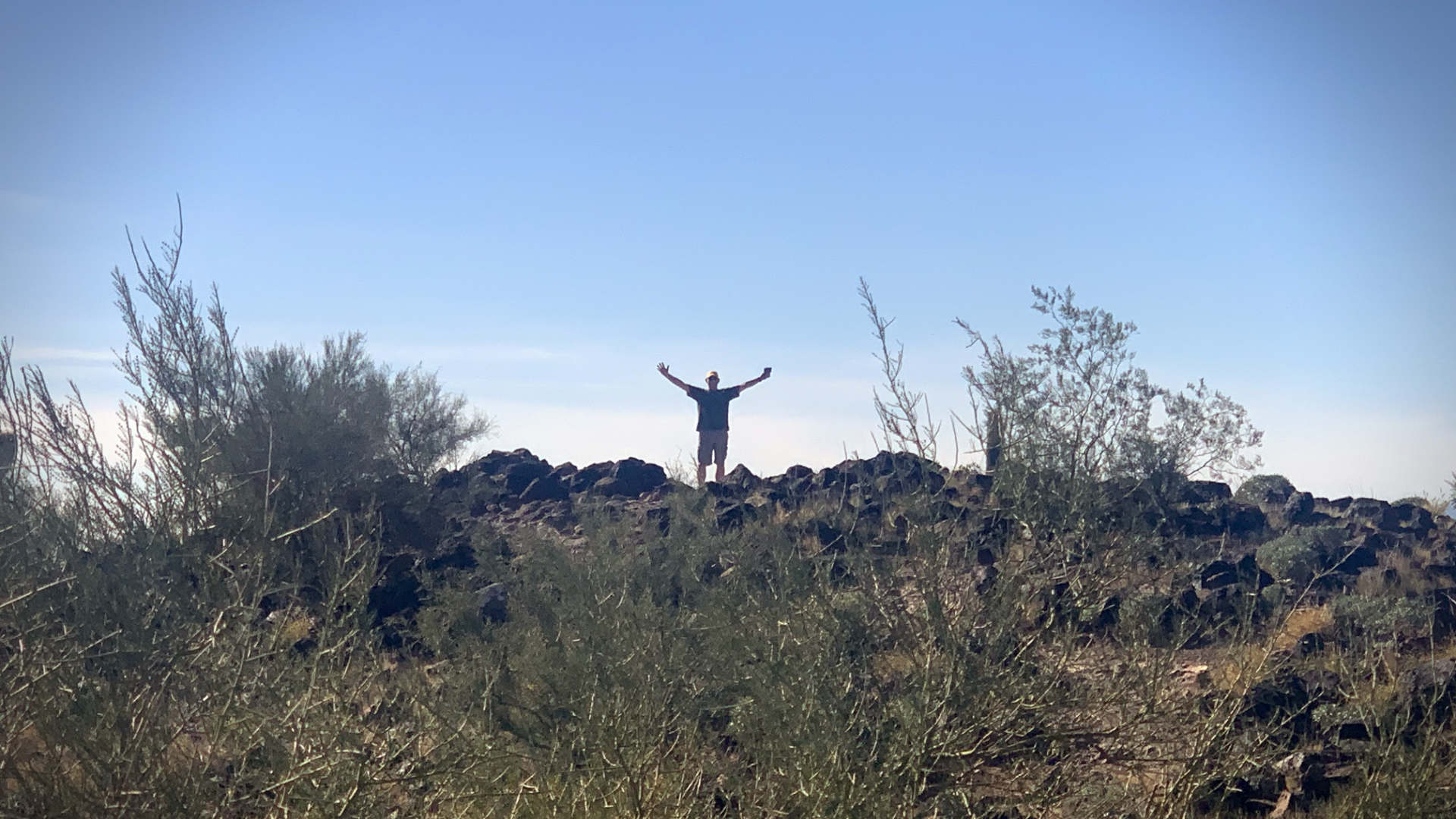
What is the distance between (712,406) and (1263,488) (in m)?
8.59

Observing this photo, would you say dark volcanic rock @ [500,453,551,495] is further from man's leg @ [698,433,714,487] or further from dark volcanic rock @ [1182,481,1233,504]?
dark volcanic rock @ [1182,481,1233,504]

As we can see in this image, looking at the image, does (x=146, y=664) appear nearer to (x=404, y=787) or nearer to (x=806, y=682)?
(x=404, y=787)

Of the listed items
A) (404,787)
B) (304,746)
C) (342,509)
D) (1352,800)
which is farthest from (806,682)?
(342,509)

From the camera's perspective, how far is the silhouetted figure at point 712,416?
1775cm

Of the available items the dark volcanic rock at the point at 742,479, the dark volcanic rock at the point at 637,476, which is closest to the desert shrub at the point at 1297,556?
the dark volcanic rock at the point at 742,479

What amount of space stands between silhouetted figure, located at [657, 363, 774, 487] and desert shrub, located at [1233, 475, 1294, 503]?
761cm

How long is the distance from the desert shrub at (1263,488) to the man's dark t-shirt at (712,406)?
7671 mm

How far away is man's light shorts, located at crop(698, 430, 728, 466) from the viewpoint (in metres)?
18.3

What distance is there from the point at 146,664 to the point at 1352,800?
6.81 metres

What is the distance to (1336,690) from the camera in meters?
9.34

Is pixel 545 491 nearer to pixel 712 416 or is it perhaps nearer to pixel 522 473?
pixel 522 473

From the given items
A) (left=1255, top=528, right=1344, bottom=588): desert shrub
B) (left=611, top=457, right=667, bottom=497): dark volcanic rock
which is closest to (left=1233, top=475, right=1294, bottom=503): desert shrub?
(left=1255, top=528, right=1344, bottom=588): desert shrub

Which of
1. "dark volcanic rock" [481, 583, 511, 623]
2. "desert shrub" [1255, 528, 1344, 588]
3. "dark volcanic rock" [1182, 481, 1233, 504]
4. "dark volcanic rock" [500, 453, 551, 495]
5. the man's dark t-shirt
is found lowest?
"dark volcanic rock" [481, 583, 511, 623]

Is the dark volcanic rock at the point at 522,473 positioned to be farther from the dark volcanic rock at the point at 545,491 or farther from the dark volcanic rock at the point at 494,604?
the dark volcanic rock at the point at 494,604
